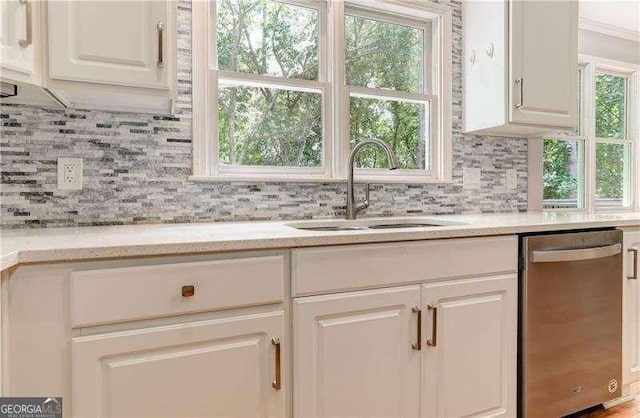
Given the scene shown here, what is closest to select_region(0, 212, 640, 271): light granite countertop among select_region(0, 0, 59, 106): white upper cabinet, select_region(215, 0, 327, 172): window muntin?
select_region(0, 0, 59, 106): white upper cabinet

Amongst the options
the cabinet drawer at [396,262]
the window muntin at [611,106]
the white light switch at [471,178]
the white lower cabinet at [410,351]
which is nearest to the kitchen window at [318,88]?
the white light switch at [471,178]

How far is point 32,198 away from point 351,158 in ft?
4.20

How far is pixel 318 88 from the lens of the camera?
2049 mm

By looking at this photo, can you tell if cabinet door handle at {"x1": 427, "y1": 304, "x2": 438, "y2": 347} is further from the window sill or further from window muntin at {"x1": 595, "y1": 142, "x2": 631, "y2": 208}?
window muntin at {"x1": 595, "y1": 142, "x2": 631, "y2": 208}

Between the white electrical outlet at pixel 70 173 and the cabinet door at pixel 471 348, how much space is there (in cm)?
136

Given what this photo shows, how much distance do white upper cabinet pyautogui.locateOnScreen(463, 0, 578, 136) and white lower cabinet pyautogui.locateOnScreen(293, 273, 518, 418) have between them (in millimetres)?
967

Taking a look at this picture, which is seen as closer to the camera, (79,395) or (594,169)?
(79,395)

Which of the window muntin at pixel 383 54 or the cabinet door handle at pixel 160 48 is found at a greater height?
the window muntin at pixel 383 54

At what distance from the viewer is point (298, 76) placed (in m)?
2.04

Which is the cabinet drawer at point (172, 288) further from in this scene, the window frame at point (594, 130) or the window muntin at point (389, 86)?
the window frame at point (594, 130)

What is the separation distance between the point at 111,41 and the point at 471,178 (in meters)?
1.94

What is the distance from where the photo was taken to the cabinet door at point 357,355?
1289 mm

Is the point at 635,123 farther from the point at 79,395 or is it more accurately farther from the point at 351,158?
the point at 79,395

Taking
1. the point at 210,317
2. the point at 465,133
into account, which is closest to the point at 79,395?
the point at 210,317
